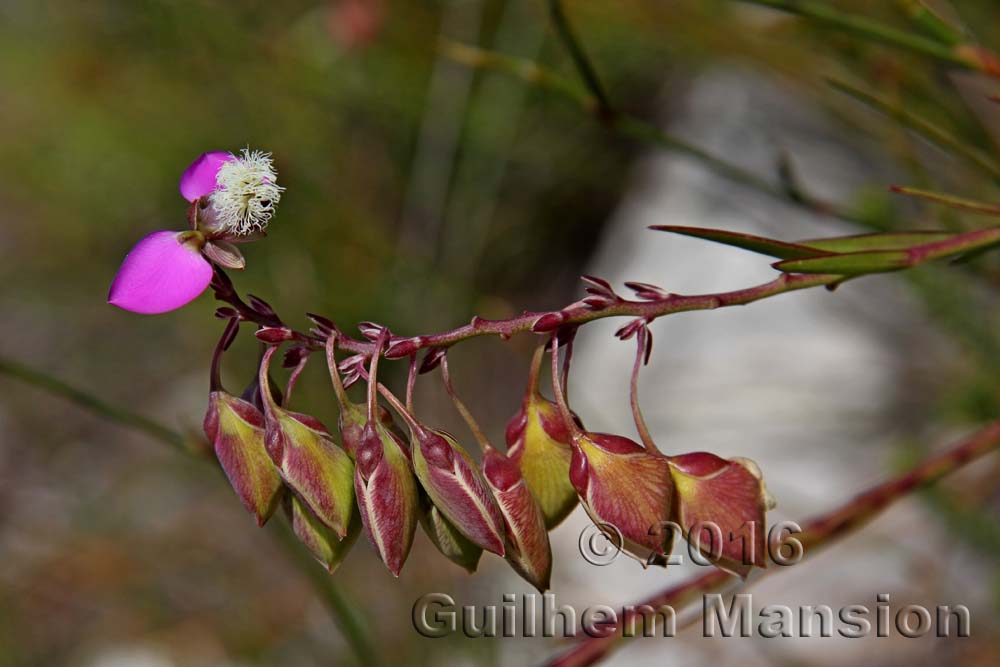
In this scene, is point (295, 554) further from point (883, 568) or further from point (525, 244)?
point (525, 244)

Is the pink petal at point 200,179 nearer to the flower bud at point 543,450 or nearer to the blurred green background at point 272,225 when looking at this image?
the flower bud at point 543,450

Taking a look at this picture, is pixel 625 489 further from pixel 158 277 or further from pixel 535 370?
pixel 158 277

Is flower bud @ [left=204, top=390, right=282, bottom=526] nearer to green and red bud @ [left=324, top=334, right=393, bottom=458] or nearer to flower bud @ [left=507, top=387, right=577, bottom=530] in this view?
green and red bud @ [left=324, top=334, right=393, bottom=458]

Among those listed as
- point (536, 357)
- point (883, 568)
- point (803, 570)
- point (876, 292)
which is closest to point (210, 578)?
point (803, 570)

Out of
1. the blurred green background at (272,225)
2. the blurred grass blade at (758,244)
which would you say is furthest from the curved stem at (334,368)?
the blurred green background at (272,225)

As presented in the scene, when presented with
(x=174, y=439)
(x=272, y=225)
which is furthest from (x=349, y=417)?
(x=272, y=225)

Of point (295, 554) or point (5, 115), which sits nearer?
point (295, 554)
